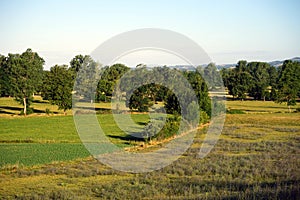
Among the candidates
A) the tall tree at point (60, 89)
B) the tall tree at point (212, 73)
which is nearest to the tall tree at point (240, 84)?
the tall tree at point (212, 73)

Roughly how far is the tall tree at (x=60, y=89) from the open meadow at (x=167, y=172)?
82.0ft

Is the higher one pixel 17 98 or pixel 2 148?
pixel 17 98

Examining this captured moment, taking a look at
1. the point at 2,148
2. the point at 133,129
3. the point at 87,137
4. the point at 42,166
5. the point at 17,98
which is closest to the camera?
the point at 42,166

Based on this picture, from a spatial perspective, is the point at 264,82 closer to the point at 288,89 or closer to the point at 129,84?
the point at 288,89

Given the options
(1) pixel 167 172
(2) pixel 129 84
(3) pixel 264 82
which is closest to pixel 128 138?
(1) pixel 167 172

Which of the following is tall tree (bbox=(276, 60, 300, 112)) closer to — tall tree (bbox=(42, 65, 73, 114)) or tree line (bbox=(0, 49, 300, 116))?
tree line (bbox=(0, 49, 300, 116))

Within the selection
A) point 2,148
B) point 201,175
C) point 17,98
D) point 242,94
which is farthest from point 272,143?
point 242,94

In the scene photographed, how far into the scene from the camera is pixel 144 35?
2700 cm

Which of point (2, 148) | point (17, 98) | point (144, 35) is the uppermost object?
point (144, 35)

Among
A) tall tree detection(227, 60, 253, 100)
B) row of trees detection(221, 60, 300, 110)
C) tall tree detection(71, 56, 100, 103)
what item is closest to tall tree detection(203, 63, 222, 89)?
row of trees detection(221, 60, 300, 110)

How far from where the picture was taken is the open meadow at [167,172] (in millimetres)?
15844

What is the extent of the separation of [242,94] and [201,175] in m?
80.1

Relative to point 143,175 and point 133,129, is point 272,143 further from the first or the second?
point 133,129

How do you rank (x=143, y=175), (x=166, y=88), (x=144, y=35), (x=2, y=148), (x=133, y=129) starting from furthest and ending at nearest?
(x=166, y=88), (x=133, y=129), (x=2, y=148), (x=144, y=35), (x=143, y=175)
